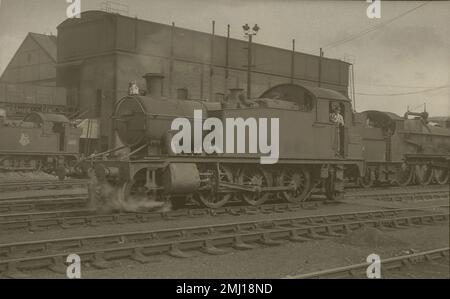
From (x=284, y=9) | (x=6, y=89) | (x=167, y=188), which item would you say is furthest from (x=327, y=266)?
(x=6, y=89)

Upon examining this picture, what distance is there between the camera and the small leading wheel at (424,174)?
20.5 m

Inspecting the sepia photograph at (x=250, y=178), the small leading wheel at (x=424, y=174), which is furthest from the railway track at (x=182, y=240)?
the small leading wheel at (x=424, y=174)

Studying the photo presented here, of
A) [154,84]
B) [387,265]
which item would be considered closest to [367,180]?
[154,84]

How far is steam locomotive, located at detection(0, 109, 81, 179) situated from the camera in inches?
867

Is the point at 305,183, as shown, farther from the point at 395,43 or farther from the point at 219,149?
the point at 395,43

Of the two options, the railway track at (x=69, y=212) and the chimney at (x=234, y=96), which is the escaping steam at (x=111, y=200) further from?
the chimney at (x=234, y=96)

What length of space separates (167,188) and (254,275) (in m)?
4.88

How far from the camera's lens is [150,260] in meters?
7.01

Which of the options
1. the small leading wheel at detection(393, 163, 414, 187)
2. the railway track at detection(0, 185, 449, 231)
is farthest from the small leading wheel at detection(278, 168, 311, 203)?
the small leading wheel at detection(393, 163, 414, 187)

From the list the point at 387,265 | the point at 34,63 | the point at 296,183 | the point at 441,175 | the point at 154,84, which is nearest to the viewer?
the point at 387,265

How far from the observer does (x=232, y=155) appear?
11.8 m

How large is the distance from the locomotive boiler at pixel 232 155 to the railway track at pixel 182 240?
226cm

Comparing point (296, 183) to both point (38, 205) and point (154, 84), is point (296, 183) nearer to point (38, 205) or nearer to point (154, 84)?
point (154, 84)

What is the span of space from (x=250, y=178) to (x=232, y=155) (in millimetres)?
1015
